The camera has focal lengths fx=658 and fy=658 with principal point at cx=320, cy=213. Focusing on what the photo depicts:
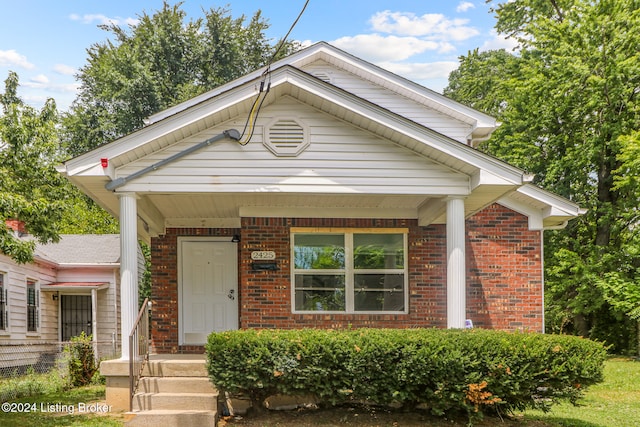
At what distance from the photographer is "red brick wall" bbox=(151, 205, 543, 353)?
445 inches

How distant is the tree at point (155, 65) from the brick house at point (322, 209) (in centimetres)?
1926

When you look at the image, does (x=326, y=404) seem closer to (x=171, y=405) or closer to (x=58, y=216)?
(x=171, y=405)

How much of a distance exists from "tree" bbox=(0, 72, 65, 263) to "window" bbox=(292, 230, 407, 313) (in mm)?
4451

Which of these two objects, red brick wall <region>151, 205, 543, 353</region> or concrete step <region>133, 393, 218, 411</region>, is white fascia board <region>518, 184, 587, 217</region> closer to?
red brick wall <region>151, 205, 543, 353</region>

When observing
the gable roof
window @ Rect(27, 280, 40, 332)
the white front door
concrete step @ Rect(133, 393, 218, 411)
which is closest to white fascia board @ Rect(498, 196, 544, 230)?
the gable roof

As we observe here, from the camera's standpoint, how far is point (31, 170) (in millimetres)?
12430

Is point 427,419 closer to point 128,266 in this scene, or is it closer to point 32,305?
point 128,266

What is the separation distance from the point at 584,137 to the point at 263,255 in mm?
14699

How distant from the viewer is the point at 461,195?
31.0ft

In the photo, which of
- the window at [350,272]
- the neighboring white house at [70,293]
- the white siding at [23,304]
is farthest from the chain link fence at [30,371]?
the window at [350,272]

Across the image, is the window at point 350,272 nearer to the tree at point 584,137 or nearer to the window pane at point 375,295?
the window pane at point 375,295

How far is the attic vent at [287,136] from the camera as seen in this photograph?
9.25m

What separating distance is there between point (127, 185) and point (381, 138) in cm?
361

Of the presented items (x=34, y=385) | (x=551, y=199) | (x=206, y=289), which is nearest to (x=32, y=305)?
(x=34, y=385)
